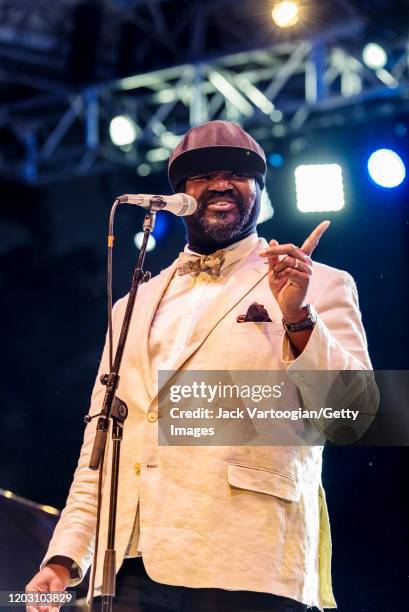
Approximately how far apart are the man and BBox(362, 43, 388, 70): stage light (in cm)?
260

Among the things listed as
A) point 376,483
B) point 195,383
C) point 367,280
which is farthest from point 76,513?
point 367,280

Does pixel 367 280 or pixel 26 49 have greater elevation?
pixel 26 49

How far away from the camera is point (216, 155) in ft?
8.99

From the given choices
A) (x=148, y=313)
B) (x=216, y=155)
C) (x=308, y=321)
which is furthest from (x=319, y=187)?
(x=308, y=321)

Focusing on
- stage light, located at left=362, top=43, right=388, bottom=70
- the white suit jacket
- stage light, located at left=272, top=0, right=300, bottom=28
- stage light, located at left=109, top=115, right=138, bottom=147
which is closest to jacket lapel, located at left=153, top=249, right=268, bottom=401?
the white suit jacket

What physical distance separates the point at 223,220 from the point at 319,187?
2217 mm

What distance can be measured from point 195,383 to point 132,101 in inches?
154

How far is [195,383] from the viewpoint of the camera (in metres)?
2.28

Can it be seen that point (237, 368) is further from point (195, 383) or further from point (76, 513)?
point (76, 513)

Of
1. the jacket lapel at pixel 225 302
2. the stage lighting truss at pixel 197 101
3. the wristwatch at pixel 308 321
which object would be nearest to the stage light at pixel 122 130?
the stage lighting truss at pixel 197 101

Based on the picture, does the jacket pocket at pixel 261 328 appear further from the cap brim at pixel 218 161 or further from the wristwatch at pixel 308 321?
the cap brim at pixel 218 161

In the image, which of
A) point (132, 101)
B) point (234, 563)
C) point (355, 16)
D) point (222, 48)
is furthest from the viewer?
point (132, 101)

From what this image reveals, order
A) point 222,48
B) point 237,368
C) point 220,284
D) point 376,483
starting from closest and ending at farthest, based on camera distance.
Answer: point 237,368 < point 220,284 < point 376,483 < point 222,48

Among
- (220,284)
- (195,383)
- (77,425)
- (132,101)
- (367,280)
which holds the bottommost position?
(195,383)
